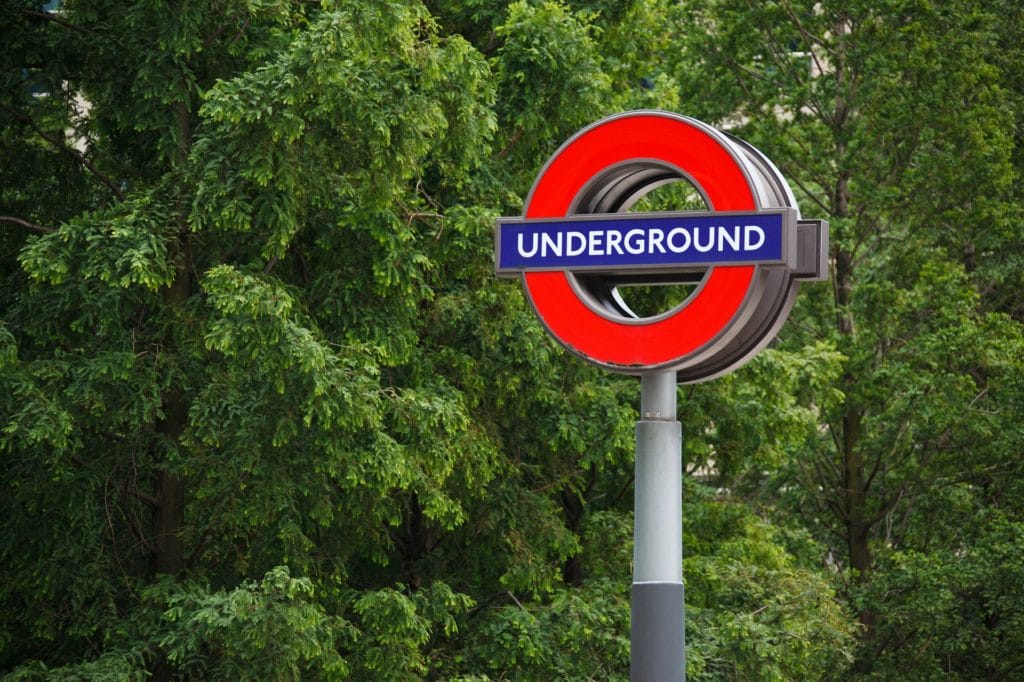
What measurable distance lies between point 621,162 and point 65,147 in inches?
374

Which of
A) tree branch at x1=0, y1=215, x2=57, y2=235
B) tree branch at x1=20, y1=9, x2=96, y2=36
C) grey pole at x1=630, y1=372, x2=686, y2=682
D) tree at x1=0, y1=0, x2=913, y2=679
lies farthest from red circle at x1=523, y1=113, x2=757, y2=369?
tree branch at x1=20, y1=9, x2=96, y2=36

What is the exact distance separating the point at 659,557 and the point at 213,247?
322 inches

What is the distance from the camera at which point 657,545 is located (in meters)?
6.84

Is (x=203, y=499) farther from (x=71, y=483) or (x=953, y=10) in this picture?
(x=953, y=10)

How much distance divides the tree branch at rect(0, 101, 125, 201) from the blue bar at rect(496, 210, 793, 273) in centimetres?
844

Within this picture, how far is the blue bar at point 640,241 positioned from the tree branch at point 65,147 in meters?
8.44

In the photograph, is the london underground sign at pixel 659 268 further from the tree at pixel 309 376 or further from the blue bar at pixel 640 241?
the tree at pixel 309 376

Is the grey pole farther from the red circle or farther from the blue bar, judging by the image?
the blue bar

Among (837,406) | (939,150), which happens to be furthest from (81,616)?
(939,150)

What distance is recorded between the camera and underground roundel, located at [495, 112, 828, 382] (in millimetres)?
6570

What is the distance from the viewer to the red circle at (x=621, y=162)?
21.7ft

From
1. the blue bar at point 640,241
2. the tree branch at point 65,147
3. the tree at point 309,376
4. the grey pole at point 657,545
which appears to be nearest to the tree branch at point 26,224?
the tree at point 309,376

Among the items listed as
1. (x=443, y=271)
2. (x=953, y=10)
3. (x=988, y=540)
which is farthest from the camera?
(x=953, y=10)

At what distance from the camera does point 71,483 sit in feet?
45.1
